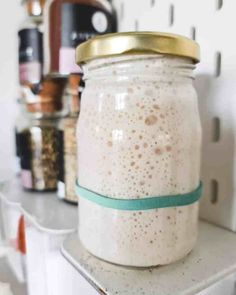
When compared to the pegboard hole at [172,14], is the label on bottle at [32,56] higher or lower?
lower

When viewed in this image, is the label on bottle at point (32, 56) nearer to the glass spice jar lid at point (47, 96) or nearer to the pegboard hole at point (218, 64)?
the glass spice jar lid at point (47, 96)

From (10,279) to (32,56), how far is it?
421 millimetres

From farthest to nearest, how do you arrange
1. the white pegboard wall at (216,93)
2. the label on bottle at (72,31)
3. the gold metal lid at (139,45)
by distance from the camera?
the label on bottle at (72,31)
the white pegboard wall at (216,93)
the gold metal lid at (139,45)

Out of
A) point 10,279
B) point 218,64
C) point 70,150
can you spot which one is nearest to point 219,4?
point 218,64

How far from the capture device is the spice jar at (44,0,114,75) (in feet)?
1.51

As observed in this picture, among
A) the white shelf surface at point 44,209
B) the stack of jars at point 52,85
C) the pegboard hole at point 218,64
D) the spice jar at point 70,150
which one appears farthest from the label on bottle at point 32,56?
the pegboard hole at point 218,64

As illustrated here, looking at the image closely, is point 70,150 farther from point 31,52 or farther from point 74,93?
point 31,52

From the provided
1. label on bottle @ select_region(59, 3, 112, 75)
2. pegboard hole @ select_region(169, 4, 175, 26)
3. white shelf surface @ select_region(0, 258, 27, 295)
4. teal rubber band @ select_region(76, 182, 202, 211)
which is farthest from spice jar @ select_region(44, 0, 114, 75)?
white shelf surface @ select_region(0, 258, 27, 295)

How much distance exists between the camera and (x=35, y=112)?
570 millimetres

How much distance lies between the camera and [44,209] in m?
0.45

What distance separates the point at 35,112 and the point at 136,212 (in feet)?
1.23

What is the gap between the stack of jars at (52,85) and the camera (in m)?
0.46

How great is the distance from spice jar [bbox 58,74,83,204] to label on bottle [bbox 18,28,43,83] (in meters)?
0.10

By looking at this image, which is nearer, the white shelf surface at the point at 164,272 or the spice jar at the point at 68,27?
the white shelf surface at the point at 164,272
